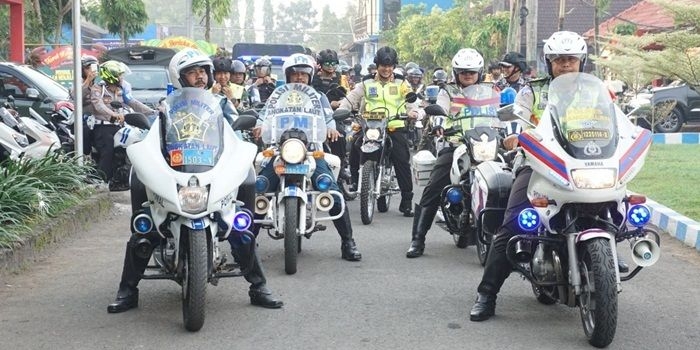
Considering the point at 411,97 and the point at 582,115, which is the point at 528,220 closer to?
the point at 582,115

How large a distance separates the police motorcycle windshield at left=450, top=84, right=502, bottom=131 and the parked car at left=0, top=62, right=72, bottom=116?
323 inches

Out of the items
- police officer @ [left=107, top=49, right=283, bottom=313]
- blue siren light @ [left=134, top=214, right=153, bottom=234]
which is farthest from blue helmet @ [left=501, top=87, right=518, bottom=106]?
blue siren light @ [left=134, top=214, right=153, bottom=234]

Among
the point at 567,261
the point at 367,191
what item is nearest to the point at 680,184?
the point at 367,191

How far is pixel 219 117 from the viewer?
20.8 ft

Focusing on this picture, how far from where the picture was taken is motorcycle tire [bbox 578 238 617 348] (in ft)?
18.1

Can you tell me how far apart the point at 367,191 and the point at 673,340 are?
5.20 metres

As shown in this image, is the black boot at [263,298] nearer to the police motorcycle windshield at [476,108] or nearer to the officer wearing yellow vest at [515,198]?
the officer wearing yellow vest at [515,198]

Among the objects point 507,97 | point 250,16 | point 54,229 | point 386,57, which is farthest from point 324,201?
point 250,16

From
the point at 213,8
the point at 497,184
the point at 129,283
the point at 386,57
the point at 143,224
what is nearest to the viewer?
the point at 143,224

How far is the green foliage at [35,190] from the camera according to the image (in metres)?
8.60

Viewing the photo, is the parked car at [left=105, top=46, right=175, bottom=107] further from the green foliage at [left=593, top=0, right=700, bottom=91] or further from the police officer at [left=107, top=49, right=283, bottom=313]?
the police officer at [left=107, top=49, right=283, bottom=313]

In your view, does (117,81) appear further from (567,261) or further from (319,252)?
(567,261)

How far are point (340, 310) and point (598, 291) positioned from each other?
1.90 metres

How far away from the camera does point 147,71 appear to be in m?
19.9
